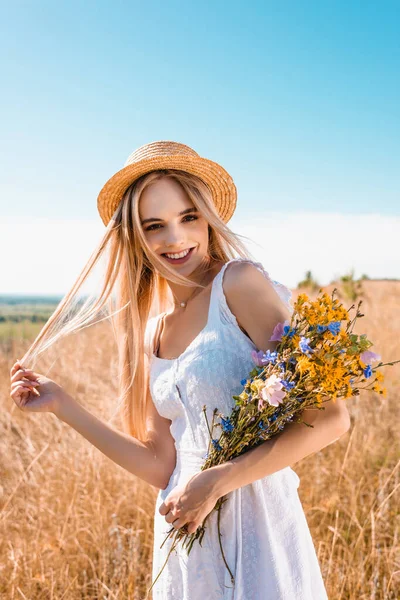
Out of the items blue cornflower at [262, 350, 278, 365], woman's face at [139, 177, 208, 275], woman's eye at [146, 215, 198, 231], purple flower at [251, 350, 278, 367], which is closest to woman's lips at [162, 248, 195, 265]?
woman's face at [139, 177, 208, 275]

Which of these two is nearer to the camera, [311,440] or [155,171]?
[311,440]

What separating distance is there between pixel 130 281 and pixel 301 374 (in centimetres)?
103

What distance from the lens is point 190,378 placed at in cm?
169

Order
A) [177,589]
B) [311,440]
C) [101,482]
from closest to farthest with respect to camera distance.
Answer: [311,440], [177,589], [101,482]

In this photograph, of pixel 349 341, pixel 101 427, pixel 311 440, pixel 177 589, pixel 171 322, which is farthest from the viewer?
pixel 171 322

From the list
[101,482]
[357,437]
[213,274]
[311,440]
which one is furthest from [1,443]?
[311,440]

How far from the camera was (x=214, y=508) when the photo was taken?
158 cm

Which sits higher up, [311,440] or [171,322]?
[171,322]

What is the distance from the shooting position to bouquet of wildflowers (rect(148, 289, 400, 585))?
130cm

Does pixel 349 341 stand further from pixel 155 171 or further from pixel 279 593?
pixel 155 171

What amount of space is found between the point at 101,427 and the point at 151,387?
0.72 feet

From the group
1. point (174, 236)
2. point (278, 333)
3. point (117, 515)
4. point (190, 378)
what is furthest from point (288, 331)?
point (117, 515)

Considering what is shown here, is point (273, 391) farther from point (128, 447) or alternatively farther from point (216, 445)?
point (128, 447)

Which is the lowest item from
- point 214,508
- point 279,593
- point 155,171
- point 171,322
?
point 279,593
